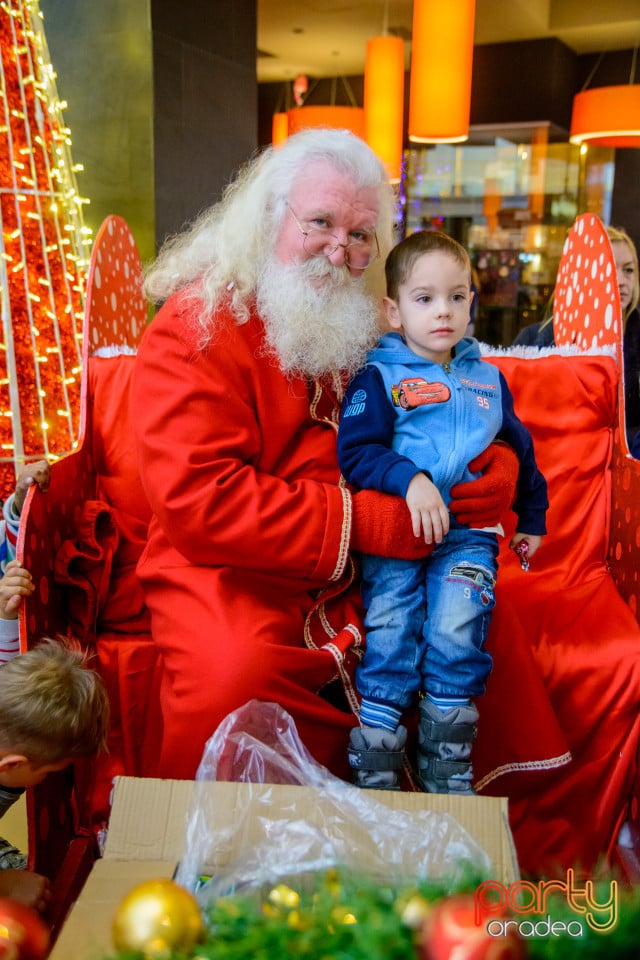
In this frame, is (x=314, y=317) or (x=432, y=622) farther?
(x=314, y=317)

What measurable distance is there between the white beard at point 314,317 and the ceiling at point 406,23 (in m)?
6.62

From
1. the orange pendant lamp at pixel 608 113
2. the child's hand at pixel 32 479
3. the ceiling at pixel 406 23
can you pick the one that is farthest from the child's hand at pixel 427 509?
the ceiling at pixel 406 23

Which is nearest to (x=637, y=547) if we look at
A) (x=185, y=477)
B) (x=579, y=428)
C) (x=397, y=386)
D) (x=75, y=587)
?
(x=579, y=428)

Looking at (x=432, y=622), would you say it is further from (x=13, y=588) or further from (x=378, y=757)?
(x=13, y=588)

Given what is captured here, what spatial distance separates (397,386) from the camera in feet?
6.25

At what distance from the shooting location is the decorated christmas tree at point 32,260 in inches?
129

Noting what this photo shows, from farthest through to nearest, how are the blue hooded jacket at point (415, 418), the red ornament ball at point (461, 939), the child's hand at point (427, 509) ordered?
Result: the blue hooded jacket at point (415, 418) → the child's hand at point (427, 509) → the red ornament ball at point (461, 939)

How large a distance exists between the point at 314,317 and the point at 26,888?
1226 mm

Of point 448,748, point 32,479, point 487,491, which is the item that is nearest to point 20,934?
point 448,748

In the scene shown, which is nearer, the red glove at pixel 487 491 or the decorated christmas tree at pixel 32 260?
the red glove at pixel 487 491

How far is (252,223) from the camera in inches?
78.8

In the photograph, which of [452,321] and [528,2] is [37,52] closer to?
[452,321]

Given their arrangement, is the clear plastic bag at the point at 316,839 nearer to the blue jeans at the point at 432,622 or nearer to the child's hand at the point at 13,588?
the blue jeans at the point at 432,622

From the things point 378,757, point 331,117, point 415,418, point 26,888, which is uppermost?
point 331,117
